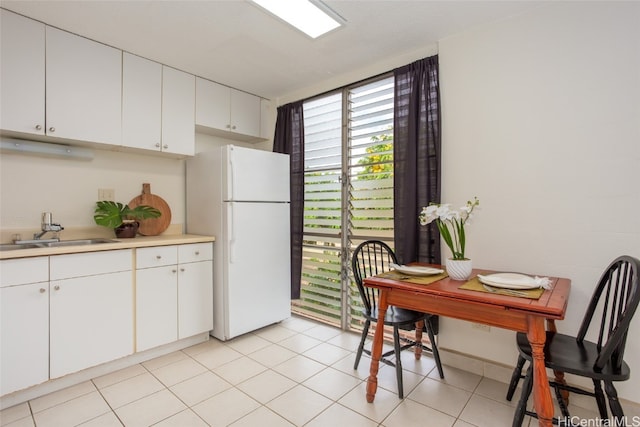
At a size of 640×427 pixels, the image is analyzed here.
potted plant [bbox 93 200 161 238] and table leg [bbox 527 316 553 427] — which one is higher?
potted plant [bbox 93 200 161 238]

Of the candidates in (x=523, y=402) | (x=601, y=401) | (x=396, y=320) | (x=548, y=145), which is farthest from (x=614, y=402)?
(x=548, y=145)

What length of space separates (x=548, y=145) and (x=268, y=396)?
236 centimetres

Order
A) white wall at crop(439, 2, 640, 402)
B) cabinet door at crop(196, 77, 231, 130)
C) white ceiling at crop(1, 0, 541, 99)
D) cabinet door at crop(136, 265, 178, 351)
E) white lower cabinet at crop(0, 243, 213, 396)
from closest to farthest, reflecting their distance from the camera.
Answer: white wall at crop(439, 2, 640, 402)
white lower cabinet at crop(0, 243, 213, 396)
white ceiling at crop(1, 0, 541, 99)
cabinet door at crop(136, 265, 178, 351)
cabinet door at crop(196, 77, 231, 130)

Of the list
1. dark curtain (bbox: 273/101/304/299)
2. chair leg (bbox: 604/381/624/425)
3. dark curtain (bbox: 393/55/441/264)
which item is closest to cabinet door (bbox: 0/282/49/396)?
dark curtain (bbox: 273/101/304/299)

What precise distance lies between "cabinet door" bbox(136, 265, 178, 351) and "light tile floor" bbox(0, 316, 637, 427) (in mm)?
193

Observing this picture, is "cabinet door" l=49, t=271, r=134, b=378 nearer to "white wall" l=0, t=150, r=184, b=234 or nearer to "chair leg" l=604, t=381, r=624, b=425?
"white wall" l=0, t=150, r=184, b=234

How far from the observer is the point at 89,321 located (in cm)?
212

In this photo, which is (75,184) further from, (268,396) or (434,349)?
(434,349)

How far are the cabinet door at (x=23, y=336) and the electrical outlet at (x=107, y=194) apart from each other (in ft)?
3.10

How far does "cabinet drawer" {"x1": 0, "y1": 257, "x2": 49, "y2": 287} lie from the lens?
1.81 metres

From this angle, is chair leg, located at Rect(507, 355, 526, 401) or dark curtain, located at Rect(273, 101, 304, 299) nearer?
chair leg, located at Rect(507, 355, 526, 401)

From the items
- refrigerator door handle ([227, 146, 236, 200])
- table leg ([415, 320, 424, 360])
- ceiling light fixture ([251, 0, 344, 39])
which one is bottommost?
table leg ([415, 320, 424, 360])

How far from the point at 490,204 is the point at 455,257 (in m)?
0.52

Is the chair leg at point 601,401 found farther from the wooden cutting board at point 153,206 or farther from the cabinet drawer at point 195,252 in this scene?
the wooden cutting board at point 153,206
